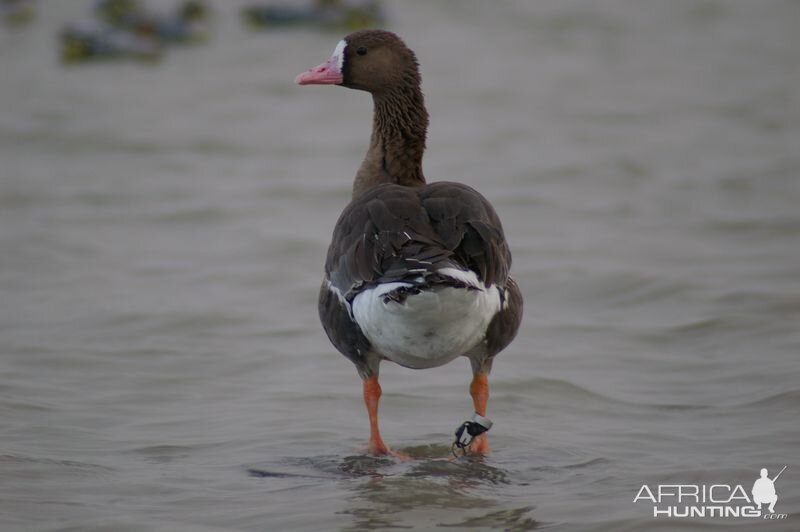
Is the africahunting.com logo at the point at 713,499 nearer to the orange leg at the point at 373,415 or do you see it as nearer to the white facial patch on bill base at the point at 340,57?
the orange leg at the point at 373,415

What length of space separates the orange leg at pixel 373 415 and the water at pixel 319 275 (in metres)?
0.11

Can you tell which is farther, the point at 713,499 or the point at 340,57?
the point at 340,57

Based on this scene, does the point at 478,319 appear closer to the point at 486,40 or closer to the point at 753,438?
the point at 753,438

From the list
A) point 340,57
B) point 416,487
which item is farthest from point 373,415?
point 340,57

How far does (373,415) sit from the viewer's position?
690 centimetres

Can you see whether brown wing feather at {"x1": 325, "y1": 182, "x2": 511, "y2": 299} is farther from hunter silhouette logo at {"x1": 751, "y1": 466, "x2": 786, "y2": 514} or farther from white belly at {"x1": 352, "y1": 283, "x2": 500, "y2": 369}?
hunter silhouette logo at {"x1": 751, "y1": 466, "x2": 786, "y2": 514}

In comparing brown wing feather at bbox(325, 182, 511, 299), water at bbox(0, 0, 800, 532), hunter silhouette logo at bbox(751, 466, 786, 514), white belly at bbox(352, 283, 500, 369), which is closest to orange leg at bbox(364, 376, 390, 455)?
water at bbox(0, 0, 800, 532)

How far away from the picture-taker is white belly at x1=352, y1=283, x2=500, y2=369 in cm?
576

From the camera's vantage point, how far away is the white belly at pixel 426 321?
5758mm

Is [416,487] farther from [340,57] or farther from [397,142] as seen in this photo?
[340,57]

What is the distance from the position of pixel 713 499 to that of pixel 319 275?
20.5 feet

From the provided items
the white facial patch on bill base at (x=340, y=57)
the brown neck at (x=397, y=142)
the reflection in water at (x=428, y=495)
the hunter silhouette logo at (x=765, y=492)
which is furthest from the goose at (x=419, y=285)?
the hunter silhouette logo at (x=765, y=492)

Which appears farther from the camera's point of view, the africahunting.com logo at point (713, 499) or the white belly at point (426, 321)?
the white belly at point (426, 321)

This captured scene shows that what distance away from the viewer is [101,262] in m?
11.6
